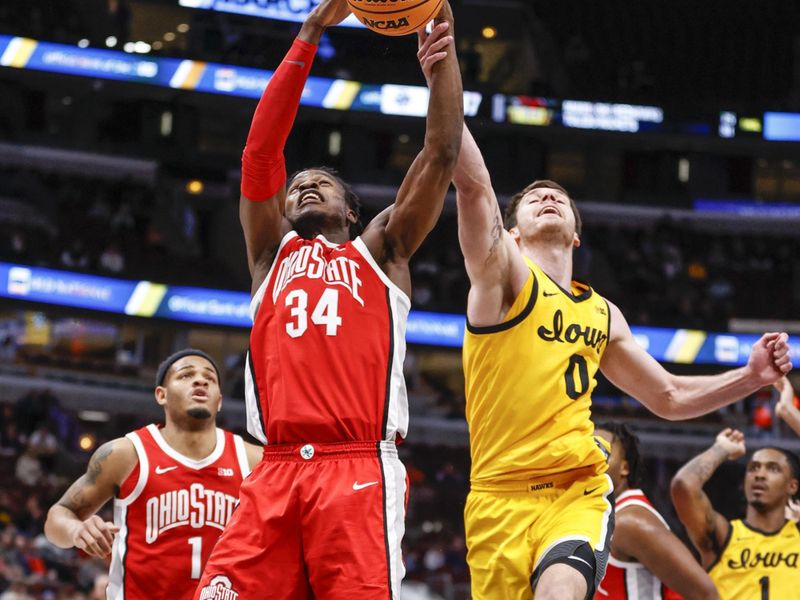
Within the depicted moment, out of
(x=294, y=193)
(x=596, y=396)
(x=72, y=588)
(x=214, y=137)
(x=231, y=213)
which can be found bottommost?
(x=72, y=588)

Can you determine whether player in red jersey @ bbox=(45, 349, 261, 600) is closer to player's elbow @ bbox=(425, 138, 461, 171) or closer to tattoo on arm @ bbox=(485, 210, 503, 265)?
tattoo on arm @ bbox=(485, 210, 503, 265)

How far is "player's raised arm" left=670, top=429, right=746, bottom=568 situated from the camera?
259 inches

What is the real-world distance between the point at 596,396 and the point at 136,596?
2145cm

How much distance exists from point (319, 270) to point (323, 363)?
366mm

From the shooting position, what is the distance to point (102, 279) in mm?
23922

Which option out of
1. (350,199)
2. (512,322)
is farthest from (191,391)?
(512,322)

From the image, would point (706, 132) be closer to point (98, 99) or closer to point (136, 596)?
point (98, 99)

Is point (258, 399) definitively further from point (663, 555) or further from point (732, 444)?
point (732, 444)

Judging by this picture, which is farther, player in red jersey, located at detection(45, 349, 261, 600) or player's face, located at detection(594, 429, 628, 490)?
player's face, located at detection(594, 429, 628, 490)

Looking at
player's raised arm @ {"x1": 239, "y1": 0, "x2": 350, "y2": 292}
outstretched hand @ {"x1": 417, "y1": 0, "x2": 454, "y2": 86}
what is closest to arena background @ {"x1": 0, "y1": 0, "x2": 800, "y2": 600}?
player's raised arm @ {"x1": 239, "y1": 0, "x2": 350, "y2": 292}

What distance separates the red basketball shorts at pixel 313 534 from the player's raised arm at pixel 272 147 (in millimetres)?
791

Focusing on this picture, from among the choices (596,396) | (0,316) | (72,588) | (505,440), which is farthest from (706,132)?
(505,440)

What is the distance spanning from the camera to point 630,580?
5762 mm

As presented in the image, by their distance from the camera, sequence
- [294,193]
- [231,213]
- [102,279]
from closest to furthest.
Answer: [294,193]
[102,279]
[231,213]
